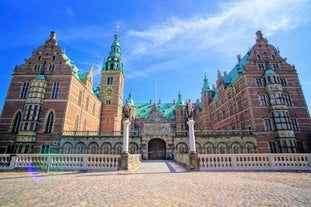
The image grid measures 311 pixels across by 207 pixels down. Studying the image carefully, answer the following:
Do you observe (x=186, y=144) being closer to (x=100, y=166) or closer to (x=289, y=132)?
(x=289, y=132)

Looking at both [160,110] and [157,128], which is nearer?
[157,128]

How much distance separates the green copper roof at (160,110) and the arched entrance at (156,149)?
22809 millimetres

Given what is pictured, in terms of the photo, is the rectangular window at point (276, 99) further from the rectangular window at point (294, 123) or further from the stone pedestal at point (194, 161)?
the stone pedestal at point (194, 161)

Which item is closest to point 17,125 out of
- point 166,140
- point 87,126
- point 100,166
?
point 87,126

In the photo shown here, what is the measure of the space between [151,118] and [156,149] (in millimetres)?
5765

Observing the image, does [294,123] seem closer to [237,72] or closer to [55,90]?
[237,72]

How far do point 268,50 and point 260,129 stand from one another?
14844 mm

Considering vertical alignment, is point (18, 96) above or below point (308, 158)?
above

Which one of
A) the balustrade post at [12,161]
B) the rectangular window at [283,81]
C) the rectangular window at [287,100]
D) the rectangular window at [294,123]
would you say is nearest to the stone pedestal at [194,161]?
the balustrade post at [12,161]

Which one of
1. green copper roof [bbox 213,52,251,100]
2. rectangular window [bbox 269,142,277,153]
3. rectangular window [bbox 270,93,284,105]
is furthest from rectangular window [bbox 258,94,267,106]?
rectangular window [bbox 269,142,277,153]

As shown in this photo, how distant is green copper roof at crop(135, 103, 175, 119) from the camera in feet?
170

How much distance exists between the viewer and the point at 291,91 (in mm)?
24812

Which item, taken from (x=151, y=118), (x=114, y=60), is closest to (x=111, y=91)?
(x=114, y=60)

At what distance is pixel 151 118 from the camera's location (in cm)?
2822
